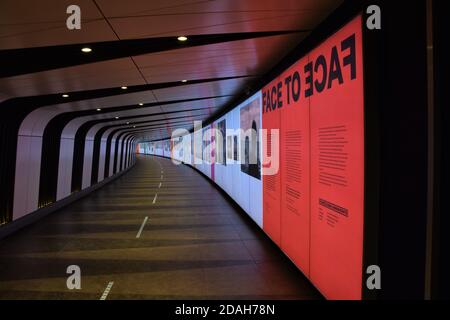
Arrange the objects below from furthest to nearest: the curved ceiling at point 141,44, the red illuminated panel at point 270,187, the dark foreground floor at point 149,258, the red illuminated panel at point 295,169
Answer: the red illuminated panel at point 270,187 → the red illuminated panel at point 295,169 → the dark foreground floor at point 149,258 → the curved ceiling at point 141,44

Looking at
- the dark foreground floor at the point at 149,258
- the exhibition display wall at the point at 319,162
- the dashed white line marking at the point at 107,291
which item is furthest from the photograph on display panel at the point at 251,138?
the dashed white line marking at the point at 107,291

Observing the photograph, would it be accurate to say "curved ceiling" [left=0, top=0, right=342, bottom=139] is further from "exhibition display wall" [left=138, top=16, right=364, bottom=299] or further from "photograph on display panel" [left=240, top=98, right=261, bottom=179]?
"photograph on display panel" [left=240, top=98, right=261, bottom=179]

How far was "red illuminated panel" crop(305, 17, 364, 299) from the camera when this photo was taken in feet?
12.8

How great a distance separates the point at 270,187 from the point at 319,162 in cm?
306

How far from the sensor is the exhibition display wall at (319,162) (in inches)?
157

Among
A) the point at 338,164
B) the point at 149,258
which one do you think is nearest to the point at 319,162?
the point at 338,164

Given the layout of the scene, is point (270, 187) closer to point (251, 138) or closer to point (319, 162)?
point (251, 138)

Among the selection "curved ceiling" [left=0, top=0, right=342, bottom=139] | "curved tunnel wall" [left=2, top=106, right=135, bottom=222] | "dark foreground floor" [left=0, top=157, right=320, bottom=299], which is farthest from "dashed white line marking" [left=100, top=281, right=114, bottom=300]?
"curved tunnel wall" [left=2, top=106, right=135, bottom=222]

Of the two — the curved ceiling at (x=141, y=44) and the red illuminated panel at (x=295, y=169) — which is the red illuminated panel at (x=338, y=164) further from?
the curved ceiling at (x=141, y=44)

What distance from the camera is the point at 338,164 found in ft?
14.4

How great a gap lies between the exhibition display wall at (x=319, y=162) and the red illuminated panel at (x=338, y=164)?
0.01m

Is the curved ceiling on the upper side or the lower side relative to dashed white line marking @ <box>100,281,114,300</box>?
upper

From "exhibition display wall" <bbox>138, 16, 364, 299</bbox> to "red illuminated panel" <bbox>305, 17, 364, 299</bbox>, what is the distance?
1cm

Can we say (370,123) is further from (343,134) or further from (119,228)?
(119,228)
